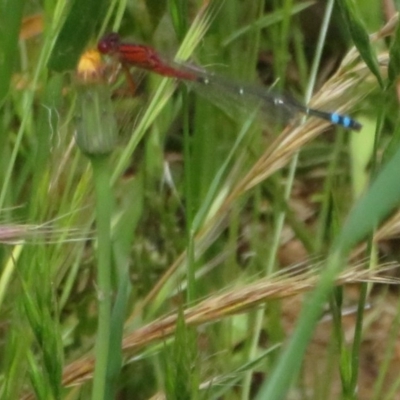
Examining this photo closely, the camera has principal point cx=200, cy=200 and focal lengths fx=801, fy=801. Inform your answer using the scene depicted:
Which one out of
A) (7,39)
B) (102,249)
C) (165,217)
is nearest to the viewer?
(102,249)

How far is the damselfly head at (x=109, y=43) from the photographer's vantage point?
0.46m

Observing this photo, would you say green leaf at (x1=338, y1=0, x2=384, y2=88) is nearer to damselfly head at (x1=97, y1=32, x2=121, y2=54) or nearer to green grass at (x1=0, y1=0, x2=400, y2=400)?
green grass at (x1=0, y1=0, x2=400, y2=400)

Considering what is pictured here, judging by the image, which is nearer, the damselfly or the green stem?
the green stem

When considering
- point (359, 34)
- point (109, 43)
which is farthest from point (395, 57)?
point (109, 43)

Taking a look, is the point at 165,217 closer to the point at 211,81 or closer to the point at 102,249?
the point at 211,81

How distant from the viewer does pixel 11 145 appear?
2.52 ft

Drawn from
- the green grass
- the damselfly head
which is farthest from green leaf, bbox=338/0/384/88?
the damselfly head

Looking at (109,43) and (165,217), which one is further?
(165,217)

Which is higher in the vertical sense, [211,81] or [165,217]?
[211,81]

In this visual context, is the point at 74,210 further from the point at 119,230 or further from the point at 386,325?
the point at 386,325

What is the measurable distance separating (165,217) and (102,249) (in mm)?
356

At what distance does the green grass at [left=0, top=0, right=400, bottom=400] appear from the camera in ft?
1.31

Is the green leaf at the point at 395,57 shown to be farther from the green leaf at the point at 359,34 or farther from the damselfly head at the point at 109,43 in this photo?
the damselfly head at the point at 109,43

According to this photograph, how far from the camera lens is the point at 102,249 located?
39cm
